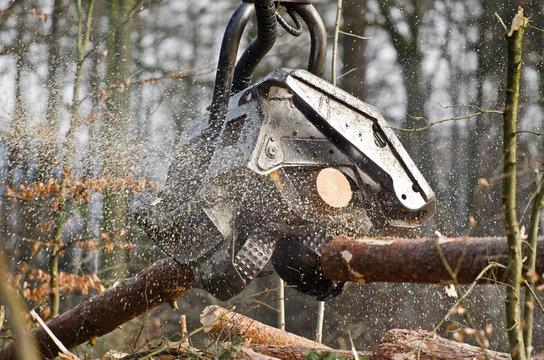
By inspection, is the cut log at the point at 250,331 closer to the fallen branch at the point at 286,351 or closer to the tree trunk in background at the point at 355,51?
the fallen branch at the point at 286,351

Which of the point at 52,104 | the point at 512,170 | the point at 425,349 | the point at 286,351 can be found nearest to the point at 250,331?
the point at 286,351

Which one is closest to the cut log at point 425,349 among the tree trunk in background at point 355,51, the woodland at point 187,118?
the woodland at point 187,118

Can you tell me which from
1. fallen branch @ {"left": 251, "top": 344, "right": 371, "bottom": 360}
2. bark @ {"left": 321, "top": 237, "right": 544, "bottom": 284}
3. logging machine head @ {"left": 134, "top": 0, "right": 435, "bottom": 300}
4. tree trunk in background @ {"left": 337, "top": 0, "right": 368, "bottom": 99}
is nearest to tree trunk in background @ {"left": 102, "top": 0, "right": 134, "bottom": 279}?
tree trunk in background @ {"left": 337, "top": 0, "right": 368, "bottom": 99}

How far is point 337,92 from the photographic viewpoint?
2.51 m

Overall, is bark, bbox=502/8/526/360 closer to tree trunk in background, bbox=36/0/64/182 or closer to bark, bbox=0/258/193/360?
bark, bbox=0/258/193/360

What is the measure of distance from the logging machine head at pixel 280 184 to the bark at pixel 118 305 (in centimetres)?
27

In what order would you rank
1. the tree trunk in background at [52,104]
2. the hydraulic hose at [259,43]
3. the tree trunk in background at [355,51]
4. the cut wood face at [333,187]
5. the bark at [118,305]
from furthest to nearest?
the tree trunk in background at [355,51]
the tree trunk in background at [52,104]
the bark at [118,305]
the hydraulic hose at [259,43]
the cut wood face at [333,187]

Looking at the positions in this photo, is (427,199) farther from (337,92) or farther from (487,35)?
(487,35)

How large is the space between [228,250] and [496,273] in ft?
3.58

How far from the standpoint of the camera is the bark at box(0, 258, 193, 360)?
2.79 meters

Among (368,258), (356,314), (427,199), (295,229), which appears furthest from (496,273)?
(356,314)

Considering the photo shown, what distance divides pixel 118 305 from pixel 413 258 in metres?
1.79

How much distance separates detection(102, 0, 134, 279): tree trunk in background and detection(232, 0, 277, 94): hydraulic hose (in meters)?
4.03

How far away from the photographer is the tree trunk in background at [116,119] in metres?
7.21
